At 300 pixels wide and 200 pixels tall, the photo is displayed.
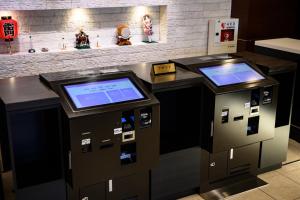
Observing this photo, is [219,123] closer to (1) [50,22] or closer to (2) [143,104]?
(2) [143,104]

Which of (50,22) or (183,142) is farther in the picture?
(50,22)

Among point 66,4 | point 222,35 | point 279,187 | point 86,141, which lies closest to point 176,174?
point 86,141

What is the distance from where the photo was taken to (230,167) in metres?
3.66

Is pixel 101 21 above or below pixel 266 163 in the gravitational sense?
above

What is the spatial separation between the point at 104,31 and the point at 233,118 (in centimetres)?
301

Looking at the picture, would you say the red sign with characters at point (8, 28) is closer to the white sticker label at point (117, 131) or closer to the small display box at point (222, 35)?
the white sticker label at point (117, 131)

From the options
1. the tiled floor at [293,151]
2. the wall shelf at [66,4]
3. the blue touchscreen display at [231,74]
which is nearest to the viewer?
the blue touchscreen display at [231,74]

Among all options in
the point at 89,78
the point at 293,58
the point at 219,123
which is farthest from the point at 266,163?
the point at 89,78

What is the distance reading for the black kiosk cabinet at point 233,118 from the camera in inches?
130

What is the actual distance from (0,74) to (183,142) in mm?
2741

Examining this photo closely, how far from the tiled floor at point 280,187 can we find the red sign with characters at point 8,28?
306 centimetres

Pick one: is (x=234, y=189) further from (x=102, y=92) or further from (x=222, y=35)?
(x=222, y=35)

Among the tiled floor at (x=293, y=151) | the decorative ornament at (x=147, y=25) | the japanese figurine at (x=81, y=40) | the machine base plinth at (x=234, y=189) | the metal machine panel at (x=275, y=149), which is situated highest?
the decorative ornament at (x=147, y=25)

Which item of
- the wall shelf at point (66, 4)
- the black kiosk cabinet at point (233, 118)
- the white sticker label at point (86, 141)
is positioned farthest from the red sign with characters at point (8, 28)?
the white sticker label at point (86, 141)
